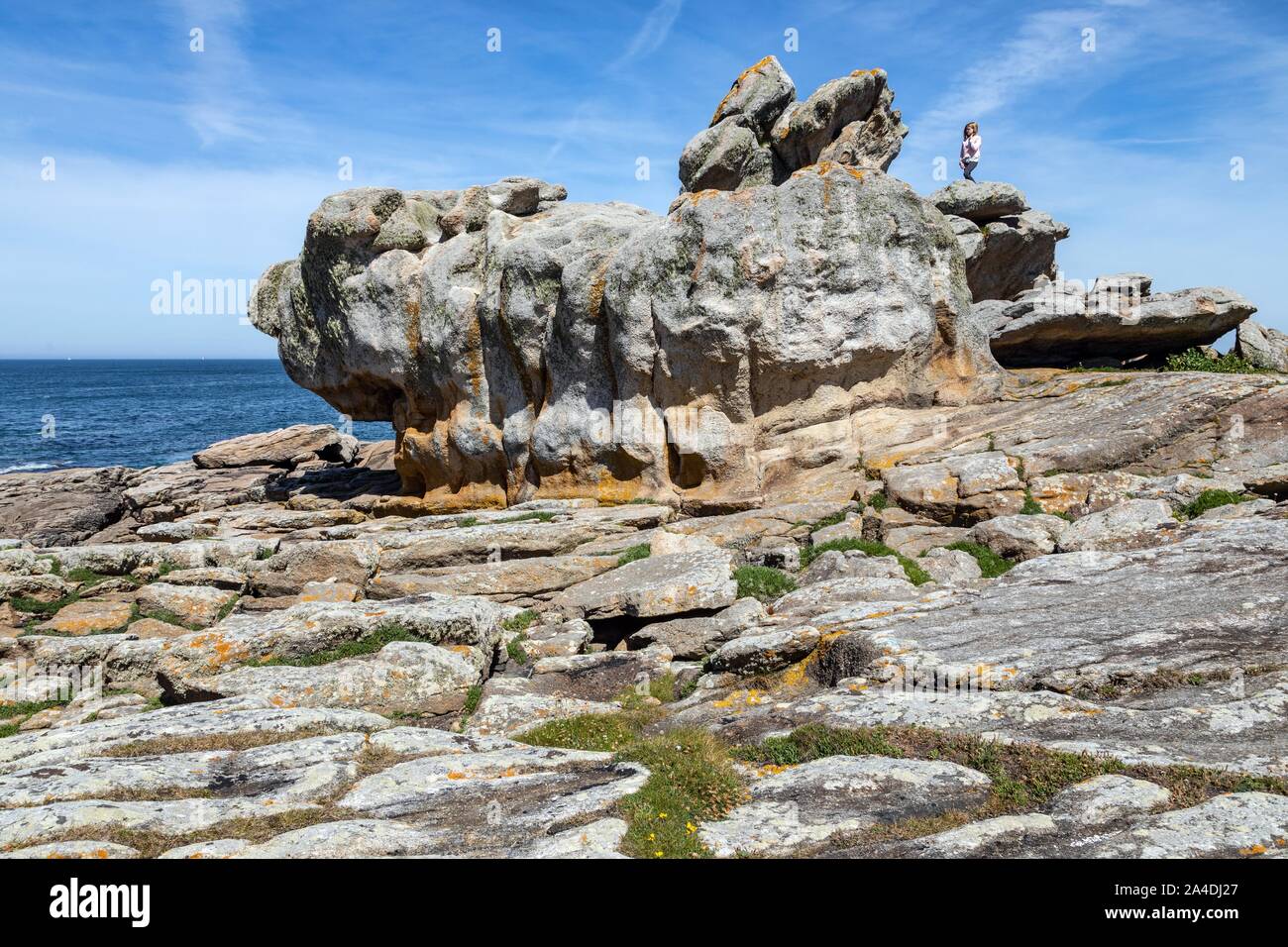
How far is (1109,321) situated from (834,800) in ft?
87.1

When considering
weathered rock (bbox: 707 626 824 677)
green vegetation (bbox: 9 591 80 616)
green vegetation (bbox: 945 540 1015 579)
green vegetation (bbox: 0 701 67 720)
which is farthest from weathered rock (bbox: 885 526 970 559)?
green vegetation (bbox: 9 591 80 616)

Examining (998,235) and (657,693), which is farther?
(998,235)

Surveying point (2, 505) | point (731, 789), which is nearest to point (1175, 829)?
point (731, 789)

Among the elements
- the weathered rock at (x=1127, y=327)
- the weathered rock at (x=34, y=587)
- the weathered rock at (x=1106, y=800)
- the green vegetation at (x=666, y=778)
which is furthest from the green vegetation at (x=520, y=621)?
the weathered rock at (x=1127, y=327)

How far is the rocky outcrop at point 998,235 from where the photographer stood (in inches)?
1430

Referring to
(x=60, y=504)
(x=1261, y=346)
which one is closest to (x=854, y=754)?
(x=1261, y=346)

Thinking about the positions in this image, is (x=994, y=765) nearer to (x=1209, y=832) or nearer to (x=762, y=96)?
(x=1209, y=832)

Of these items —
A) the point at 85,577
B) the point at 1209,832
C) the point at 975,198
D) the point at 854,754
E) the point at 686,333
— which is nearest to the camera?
the point at 1209,832

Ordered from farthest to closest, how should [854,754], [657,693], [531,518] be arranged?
[531,518]
[657,693]
[854,754]

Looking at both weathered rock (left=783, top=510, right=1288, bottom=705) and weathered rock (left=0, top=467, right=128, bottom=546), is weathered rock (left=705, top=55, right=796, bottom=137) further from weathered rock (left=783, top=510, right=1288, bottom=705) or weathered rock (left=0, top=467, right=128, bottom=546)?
weathered rock (left=0, top=467, right=128, bottom=546)

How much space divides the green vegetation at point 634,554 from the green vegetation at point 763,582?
3395mm

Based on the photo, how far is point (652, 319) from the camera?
27250 millimetres

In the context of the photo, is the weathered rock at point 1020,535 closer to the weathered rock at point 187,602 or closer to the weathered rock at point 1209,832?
the weathered rock at point 1209,832
